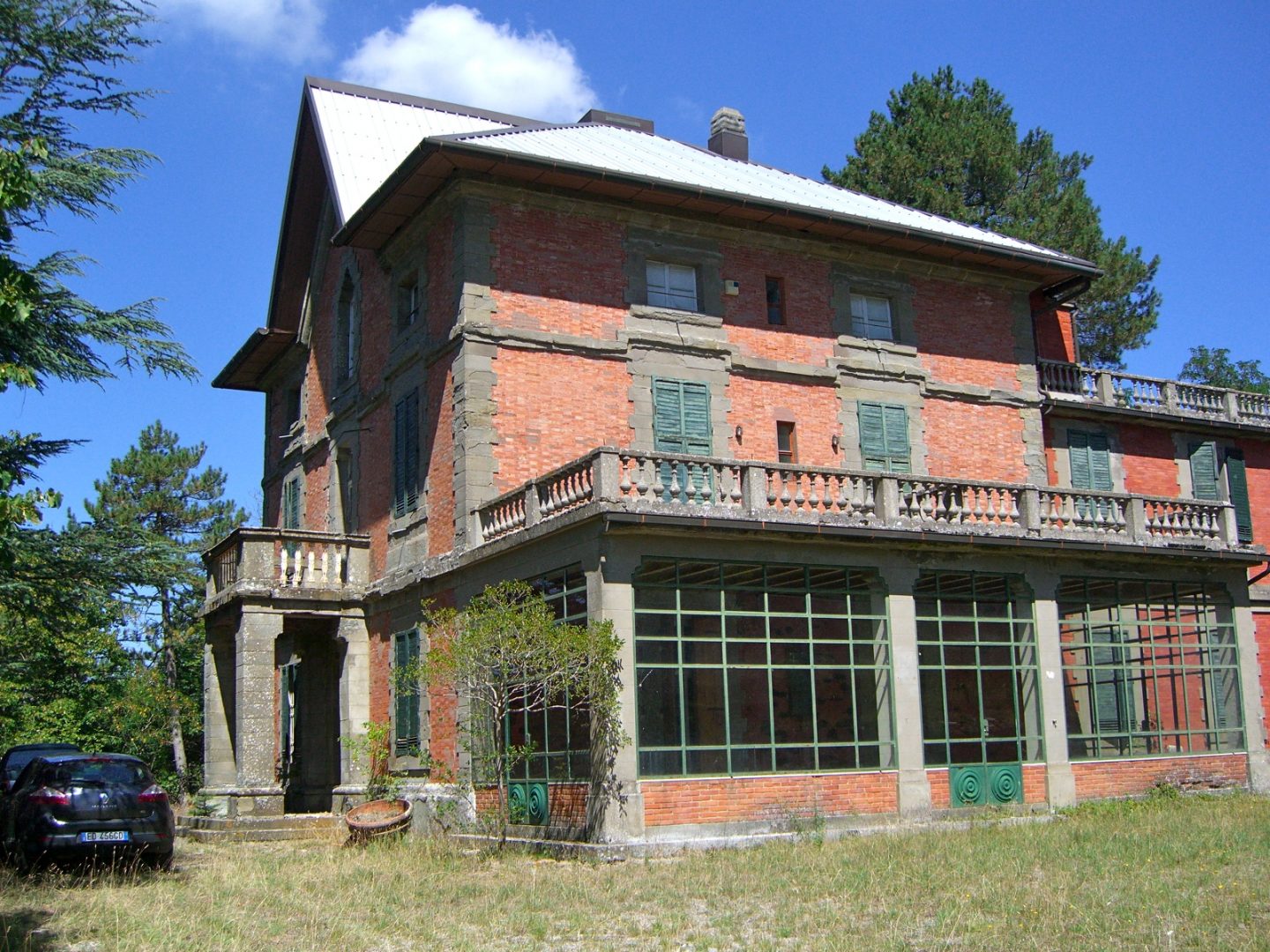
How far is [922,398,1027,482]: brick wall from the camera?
79.5 feet

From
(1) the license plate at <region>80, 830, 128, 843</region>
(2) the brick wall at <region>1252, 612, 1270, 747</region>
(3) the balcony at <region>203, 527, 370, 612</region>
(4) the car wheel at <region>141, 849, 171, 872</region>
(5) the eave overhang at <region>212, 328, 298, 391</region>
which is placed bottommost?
(4) the car wheel at <region>141, 849, 171, 872</region>

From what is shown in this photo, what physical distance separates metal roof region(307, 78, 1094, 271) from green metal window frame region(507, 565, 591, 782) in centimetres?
664

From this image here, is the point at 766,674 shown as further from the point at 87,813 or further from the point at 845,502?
the point at 87,813

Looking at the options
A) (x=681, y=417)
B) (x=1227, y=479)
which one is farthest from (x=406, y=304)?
(x=1227, y=479)

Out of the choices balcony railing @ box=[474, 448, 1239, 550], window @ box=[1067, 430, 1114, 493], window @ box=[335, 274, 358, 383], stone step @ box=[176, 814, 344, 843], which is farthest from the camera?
window @ box=[1067, 430, 1114, 493]

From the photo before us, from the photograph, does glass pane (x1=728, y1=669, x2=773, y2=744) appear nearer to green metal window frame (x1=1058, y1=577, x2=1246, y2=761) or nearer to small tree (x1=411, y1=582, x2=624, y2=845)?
small tree (x1=411, y1=582, x2=624, y2=845)

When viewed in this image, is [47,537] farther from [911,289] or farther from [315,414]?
[911,289]

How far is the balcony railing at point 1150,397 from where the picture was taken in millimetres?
26844

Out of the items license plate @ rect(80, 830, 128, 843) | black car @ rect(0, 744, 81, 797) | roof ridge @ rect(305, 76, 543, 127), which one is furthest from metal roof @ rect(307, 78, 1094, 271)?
black car @ rect(0, 744, 81, 797)

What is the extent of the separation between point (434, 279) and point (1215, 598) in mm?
13883

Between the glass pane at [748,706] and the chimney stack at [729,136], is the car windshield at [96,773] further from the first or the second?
the chimney stack at [729,136]

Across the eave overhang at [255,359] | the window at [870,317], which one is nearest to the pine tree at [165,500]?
the eave overhang at [255,359]

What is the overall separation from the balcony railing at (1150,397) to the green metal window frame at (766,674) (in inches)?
283

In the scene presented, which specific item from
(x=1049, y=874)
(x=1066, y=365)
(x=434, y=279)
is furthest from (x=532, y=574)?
(x=1066, y=365)
